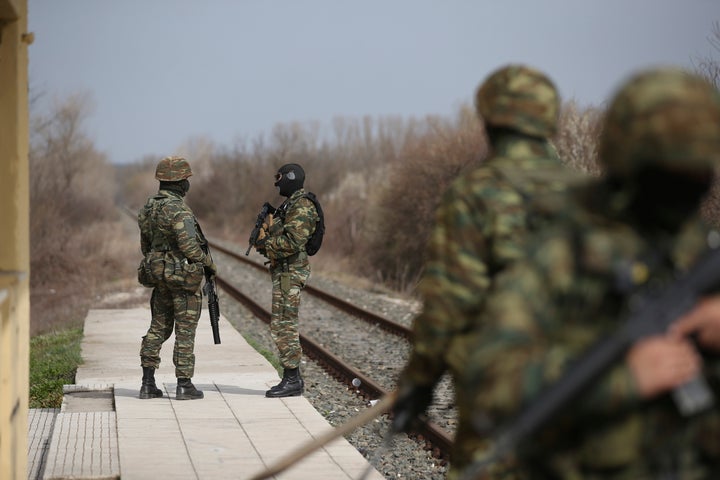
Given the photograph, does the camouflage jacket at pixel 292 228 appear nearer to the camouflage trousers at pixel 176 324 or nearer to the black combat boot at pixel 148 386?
the camouflage trousers at pixel 176 324

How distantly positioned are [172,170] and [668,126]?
290 inches

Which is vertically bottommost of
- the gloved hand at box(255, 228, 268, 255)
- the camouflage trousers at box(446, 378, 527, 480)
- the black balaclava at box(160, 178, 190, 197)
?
the camouflage trousers at box(446, 378, 527, 480)

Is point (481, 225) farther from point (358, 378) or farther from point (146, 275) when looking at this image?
point (358, 378)

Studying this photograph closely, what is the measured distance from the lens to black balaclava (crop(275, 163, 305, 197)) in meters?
9.73

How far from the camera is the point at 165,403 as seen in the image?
387 inches

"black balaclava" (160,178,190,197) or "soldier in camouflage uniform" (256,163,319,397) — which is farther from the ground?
"black balaclava" (160,178,190,197)

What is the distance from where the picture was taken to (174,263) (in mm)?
9398

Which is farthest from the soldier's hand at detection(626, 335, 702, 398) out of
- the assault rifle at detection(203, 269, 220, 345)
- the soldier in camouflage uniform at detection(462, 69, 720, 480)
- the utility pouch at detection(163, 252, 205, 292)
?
the assault rifle at detection(203, 269, 220, 345)

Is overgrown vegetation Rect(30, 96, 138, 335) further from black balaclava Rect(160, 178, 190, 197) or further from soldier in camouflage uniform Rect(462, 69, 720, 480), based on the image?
soldier in camouflage uniform Rect(462, 69, 720, 480)

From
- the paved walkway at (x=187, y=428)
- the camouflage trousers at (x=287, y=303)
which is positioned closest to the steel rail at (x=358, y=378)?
the paved walkway at (x=187, y=428)

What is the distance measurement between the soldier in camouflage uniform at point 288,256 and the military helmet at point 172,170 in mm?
839

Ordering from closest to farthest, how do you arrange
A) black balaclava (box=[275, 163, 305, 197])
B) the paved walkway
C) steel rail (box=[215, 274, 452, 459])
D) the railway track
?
the paved walkway < steel rail (box=[215, 274, 452, 459]) < the railway track < black balaclava (box=[275, 163, 305, 197])

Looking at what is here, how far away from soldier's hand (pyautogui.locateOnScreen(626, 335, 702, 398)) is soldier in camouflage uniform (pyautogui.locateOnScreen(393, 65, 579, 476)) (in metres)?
0.95

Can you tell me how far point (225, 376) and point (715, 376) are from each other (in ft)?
30.4
